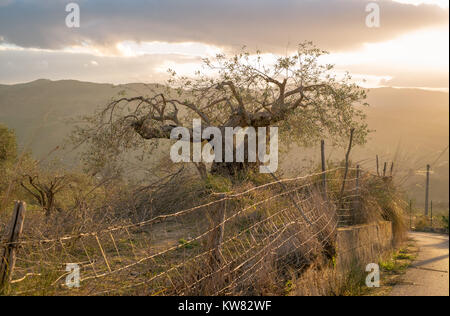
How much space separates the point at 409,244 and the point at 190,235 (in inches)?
258

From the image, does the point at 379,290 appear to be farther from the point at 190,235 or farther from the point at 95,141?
the point at 95,141

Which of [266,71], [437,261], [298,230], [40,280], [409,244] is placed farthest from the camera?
[266,71]

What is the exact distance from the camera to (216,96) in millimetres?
13164

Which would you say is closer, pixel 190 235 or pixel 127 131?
pixel 190 235

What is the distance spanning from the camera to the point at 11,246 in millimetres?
3023

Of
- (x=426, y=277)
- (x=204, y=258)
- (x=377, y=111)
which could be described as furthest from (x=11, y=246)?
(x=377, y=111)

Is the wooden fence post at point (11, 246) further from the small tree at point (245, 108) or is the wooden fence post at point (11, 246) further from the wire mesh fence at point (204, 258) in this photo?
the small tree at point (245, 108)

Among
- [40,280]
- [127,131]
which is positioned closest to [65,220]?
[40,280]

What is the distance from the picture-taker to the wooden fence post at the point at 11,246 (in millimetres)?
3008

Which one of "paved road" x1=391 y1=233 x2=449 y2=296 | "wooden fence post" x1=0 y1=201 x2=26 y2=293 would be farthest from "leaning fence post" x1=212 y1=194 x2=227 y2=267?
"paved road" x1=391 y1=233 x2=449 y2=296

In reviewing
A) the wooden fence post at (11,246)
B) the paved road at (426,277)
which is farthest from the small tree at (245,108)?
the wooden fence post at (11,246)

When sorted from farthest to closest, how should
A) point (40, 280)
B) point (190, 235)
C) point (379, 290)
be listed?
point (190, 235) → point (379, 290) → point (40, 280)

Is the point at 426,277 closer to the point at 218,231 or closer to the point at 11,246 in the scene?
the point at 218,231

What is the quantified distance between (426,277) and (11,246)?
261 inches
